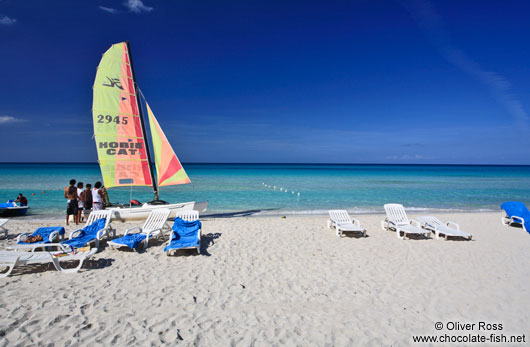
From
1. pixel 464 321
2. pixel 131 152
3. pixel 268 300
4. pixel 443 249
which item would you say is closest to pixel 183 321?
pixel 268 300

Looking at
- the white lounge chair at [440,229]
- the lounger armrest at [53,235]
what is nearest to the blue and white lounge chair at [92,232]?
the lounger armrest at [53,235]

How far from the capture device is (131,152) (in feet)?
36.0

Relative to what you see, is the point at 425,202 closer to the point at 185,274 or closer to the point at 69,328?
the point at 185,274

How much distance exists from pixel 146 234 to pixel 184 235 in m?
1.03

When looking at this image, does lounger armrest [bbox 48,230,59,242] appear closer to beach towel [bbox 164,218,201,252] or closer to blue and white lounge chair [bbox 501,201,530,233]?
beach towel [bbox 164,218,201,252]

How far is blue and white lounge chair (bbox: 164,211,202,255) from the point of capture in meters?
7.14

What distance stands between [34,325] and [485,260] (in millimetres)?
9291

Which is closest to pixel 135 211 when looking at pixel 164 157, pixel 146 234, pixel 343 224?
pixel 164 157

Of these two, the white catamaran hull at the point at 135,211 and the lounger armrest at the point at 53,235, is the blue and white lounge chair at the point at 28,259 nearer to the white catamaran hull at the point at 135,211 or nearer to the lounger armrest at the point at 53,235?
the lounger armrest at the point at 53,235

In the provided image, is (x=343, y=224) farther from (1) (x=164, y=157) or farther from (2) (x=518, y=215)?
(1) (x=164, y=157)

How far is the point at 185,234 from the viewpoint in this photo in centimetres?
794

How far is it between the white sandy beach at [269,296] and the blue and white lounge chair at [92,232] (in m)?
0.52

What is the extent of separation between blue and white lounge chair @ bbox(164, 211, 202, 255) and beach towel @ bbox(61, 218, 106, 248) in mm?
2076

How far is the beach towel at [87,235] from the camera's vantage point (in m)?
7.21
